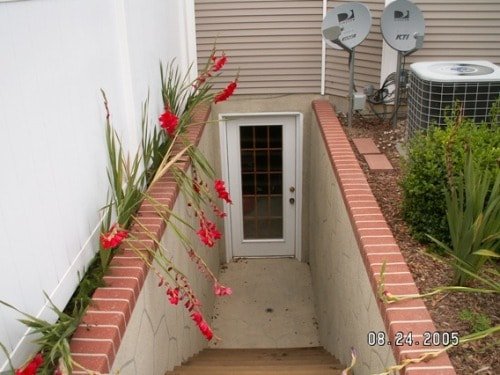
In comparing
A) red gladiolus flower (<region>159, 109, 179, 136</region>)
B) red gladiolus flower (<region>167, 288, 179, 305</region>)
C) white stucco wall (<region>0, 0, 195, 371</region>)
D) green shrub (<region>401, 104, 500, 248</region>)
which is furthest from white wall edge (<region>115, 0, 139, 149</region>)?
green shrub (<region>401, 104, 500, 248</region>)

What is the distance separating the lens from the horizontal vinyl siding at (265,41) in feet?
19.8

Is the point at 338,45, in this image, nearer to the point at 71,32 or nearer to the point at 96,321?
the point at 71,32

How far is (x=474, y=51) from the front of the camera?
5746mm

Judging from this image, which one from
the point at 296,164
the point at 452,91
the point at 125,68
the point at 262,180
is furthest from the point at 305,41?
the point at 125,68

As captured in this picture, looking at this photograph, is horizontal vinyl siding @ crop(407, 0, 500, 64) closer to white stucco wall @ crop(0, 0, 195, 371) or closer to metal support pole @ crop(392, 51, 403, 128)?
metal support pole @ crop(392, 51, 403, 128)

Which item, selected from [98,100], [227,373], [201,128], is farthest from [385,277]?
[201,128]

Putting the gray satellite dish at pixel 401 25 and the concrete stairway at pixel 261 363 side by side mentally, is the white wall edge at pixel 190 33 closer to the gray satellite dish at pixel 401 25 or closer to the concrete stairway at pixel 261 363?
the gray satellite dish at pixel 401 25

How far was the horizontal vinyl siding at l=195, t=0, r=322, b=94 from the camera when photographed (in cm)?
604

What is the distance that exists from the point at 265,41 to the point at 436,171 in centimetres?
363

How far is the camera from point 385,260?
274cm

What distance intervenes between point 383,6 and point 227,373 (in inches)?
167

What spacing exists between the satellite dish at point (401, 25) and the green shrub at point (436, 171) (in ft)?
7.57

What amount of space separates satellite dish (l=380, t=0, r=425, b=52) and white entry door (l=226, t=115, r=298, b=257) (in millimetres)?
1726
